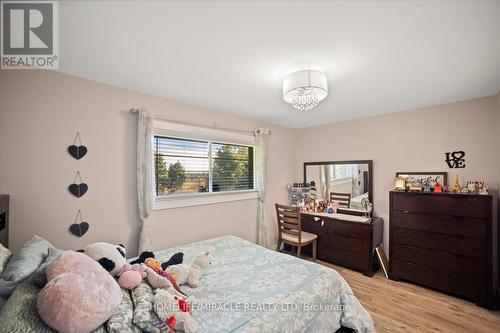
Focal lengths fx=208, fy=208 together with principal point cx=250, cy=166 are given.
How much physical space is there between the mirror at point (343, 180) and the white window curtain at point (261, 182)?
108 centimetres

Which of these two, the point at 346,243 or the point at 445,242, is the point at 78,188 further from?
the point at 445,242

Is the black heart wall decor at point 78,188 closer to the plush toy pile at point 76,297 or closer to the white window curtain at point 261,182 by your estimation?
the plush toy pile at point 76,297

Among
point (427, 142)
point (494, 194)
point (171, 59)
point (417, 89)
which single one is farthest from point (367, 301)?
point (171, 59)

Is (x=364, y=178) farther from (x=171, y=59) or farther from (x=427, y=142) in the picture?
(x=171, y=59)

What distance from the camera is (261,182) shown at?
3.42 m

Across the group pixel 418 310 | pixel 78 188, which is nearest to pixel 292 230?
pixel 418 310

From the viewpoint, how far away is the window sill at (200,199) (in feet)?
8.08

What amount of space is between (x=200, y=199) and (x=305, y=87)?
190 cm

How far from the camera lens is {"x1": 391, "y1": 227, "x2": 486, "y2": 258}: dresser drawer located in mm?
2240

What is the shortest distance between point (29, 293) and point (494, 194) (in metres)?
4.12

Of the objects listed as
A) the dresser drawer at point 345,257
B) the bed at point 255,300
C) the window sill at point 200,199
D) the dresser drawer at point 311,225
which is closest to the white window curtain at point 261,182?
the window sill at point 200,199

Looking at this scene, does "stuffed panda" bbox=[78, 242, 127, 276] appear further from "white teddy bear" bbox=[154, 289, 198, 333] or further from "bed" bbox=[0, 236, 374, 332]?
"white teddy bear" bbox=[154, 289, 198, 333]

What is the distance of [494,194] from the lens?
2426 mm

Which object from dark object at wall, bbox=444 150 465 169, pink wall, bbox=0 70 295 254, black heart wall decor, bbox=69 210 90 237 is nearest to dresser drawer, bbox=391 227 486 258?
dark object at wall, bbox=444 150 465 169
